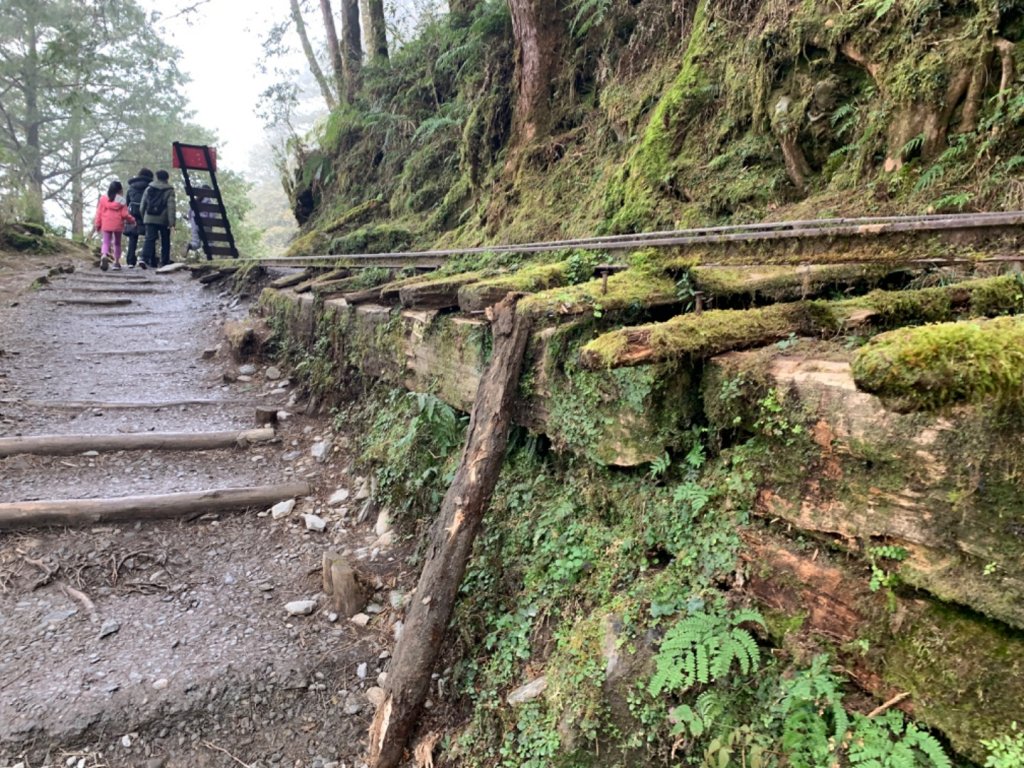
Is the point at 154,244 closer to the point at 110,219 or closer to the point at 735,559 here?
the point at 110,219

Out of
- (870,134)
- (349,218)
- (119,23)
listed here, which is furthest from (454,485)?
(119,23)

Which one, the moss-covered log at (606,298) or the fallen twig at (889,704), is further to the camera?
the moss-covered log at (606,298)

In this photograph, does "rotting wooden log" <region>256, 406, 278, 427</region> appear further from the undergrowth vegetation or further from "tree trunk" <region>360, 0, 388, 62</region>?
"tree trunk" <region>360, 0, 388, 62</region>

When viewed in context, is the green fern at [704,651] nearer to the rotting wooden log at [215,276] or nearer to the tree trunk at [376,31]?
the rotting wooden log at [215,276]

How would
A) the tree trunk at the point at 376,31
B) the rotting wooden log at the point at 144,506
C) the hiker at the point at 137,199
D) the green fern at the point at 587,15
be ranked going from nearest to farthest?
the rotting wooden log at the point at 144,506, the green fern at the point at 587,15, the tree trunk at the point at 376,31, the hiker at the point at 137,199

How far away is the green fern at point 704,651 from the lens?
200 centimetres

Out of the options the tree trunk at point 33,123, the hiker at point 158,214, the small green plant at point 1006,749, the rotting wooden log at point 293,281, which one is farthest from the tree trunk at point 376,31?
the tree trunk at point 33,123

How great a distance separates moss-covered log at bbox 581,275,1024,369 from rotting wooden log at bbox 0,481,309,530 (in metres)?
3.61

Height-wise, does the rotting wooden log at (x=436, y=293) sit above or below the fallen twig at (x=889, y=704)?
above

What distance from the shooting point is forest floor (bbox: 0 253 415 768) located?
298cm

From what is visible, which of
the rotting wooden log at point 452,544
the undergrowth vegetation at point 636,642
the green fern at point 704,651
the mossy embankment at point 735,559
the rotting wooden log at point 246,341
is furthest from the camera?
the rotting wooden log at point 246,341

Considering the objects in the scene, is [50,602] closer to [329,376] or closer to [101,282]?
[329,376]

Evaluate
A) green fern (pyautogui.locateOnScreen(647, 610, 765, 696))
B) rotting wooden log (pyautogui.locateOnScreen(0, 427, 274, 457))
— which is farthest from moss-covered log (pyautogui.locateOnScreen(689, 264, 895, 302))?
rotting wooden log (pyautogui.locateOnScreen(0, 427, 274, 457))

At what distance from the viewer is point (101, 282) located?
11852 mm
